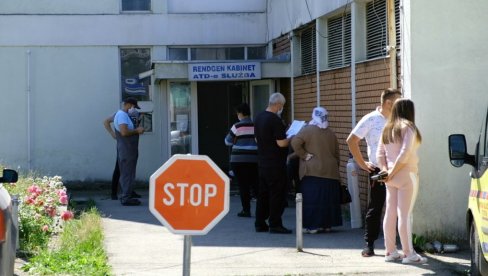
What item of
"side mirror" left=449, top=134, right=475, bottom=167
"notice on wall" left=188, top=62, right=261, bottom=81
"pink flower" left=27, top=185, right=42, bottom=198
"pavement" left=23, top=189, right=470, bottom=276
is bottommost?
"pavement" left=23, top=189, right=470, bottom=276

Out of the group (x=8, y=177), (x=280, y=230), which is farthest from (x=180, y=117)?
(x=8, y=177)

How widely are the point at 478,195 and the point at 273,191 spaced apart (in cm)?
421

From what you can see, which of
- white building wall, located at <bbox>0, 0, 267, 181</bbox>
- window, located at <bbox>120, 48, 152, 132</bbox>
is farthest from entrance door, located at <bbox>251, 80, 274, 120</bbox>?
window, located at <bbox>120, 48, 152, 132</bbox>

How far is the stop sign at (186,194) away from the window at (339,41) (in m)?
8.12

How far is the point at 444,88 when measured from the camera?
1062cm

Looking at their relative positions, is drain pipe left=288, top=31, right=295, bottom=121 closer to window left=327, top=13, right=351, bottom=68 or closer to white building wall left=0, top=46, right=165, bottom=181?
window left=327, top=13, right=351, bottom=68

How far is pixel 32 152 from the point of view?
19.9 m

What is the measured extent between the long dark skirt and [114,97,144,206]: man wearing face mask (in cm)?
469

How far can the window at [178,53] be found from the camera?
66.8 ft

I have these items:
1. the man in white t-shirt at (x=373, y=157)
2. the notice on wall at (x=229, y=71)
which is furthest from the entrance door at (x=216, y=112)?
the man in white t-shirt at (x=373, y=157)

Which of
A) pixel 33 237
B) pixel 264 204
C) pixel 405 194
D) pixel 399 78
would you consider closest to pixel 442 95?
pixel 399 78

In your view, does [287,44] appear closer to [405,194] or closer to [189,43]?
[189,43]

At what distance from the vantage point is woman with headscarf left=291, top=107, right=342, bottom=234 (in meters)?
11.7

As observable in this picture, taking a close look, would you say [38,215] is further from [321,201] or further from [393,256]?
[393,256]
